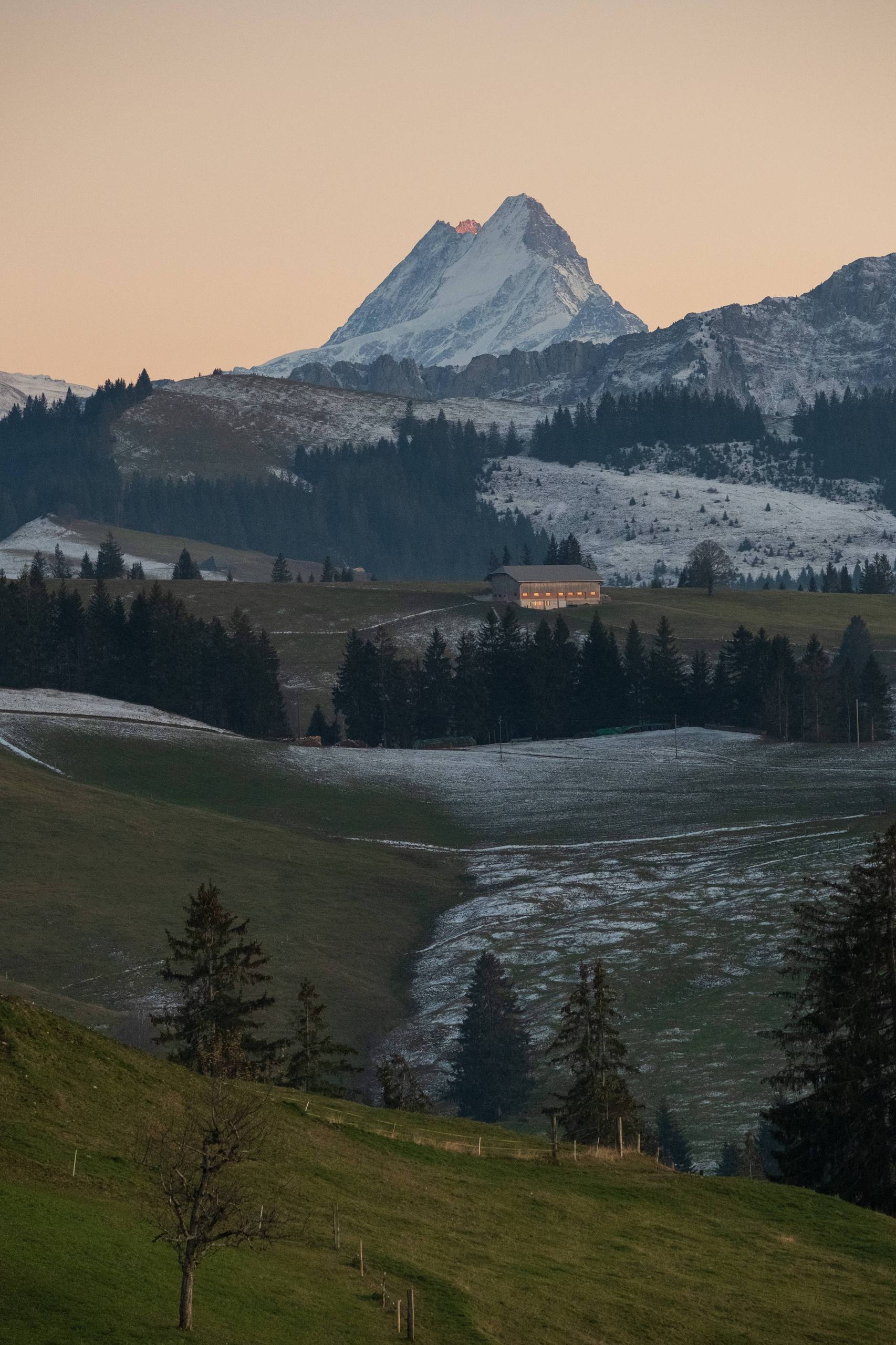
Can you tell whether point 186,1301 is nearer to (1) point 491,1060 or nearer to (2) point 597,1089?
(2) point 597,1089

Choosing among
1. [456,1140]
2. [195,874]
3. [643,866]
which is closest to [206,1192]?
[456,1140]

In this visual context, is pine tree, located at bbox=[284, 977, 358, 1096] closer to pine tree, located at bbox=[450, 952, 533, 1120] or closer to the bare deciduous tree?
pine tree, located at bbox=[450, 952, 533, 1120]

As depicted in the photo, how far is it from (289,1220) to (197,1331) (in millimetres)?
7803

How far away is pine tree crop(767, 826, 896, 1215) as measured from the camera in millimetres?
54906

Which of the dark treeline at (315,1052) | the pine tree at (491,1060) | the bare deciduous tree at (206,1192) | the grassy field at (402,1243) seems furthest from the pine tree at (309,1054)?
the bare deciduous tree at (206,1192)

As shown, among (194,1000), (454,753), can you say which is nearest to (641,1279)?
(194,1000)

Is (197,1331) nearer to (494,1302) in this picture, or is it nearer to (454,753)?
(494,1302)

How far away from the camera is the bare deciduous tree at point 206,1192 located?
31.3m

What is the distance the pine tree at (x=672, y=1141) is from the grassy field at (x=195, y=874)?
21047 millimetres

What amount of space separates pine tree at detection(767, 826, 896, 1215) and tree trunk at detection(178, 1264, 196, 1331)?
2854cm

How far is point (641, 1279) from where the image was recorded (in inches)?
1563

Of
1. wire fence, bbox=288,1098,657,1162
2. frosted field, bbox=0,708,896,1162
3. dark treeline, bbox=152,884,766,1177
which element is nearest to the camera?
wire fence, bbox=288,1098,657,1162

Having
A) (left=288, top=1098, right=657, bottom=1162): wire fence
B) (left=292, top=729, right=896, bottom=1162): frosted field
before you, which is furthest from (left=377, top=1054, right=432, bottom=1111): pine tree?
(left=292, top=729, right=896, bottom=1162): frosted field

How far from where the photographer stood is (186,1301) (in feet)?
102
